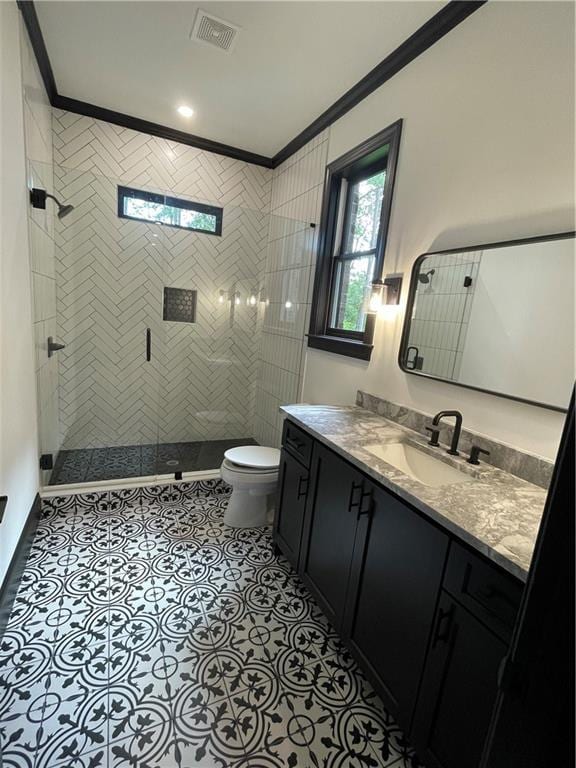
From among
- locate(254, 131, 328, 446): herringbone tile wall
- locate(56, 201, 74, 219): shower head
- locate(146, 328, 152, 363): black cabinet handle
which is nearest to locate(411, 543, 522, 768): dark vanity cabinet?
locate(254, 131, 328, 446): herringbone tile wall

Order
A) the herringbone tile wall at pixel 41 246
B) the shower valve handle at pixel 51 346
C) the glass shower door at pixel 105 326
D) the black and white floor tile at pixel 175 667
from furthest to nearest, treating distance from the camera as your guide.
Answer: the glass shower door at pixel 105 326
the shower valve handle at pixel 51 346
the herringbone tile wall at pixel 41 246
the black and white floor tile at pixel 175 667

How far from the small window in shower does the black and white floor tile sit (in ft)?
8.13

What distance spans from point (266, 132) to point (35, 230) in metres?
1.86

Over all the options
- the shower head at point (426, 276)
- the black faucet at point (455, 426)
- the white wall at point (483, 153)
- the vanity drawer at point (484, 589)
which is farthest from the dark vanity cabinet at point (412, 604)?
the shower head at point (426, 276)

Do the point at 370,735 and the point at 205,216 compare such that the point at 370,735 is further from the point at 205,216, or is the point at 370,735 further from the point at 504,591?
the point at 205,216

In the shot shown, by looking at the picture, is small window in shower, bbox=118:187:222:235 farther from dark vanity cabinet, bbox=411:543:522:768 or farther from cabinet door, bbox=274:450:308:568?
dark vanity cabinet, bbox=411:543:522:768

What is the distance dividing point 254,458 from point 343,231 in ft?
5.53

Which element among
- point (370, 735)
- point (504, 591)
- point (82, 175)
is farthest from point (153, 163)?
point (370, 735)

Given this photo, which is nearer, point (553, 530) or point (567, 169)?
point (553, 530)

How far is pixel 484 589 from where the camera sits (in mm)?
924

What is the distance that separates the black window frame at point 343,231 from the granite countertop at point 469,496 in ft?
2.16

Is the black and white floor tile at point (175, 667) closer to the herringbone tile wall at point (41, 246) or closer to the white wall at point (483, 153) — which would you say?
the herringbone tile wall at point (41, 246)

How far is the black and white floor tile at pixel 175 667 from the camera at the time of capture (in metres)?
1.18

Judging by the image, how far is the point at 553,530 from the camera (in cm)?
43
